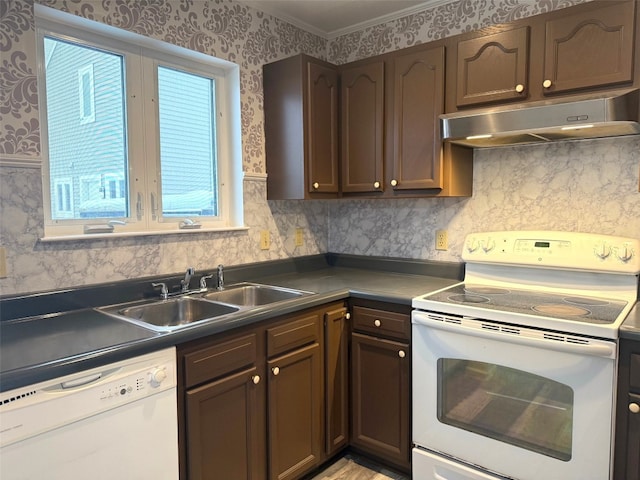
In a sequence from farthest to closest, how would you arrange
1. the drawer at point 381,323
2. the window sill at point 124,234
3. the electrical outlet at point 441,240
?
1. the electrical outlet at point 441,240
2. the drawer at point 381,323
3. the window sill at point 124,234

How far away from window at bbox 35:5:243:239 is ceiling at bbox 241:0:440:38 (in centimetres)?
49

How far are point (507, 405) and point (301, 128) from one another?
1714 millimetres

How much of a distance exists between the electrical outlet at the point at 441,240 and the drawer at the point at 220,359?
4.35ft

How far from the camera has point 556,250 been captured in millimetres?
2125

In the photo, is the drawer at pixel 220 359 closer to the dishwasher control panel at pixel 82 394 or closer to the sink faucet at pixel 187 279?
the dishwasher control panel at pixel 82 394

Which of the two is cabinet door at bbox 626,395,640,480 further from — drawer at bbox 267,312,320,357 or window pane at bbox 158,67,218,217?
window pane at bbox 158,67,218,217

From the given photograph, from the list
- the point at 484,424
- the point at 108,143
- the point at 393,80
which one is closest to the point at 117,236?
the point at 108,143

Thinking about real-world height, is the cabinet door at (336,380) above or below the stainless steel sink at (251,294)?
below

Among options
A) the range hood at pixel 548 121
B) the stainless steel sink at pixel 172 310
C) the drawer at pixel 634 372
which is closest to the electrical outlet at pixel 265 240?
the stainless steel sink at pixel 172 310

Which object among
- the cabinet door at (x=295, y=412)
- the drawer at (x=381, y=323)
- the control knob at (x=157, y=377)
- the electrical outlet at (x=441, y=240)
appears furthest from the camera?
the electrical outlet at (x=441, y=240)

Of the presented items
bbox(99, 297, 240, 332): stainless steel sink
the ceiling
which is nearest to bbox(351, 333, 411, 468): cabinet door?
bbox(99, 297, 240, 332): stainless steel sink

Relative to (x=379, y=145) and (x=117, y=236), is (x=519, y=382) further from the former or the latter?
(x=117, y=236)

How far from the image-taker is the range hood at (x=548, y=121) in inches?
68.1

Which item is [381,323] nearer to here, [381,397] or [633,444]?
[381,397]
